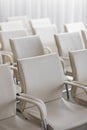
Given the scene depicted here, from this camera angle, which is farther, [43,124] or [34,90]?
[34,90]

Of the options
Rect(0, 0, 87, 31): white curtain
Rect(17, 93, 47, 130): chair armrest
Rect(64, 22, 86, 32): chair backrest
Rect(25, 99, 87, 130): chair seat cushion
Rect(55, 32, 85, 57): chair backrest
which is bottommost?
Rect(25, 99, 87, 130): chair seat cushion

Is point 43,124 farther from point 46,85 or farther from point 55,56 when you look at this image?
point 55,56

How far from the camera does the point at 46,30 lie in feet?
15.5

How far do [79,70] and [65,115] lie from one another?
56 cm

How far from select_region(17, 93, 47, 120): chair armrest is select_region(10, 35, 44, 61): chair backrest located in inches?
48.2

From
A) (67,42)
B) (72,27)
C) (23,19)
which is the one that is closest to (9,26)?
(23,19)

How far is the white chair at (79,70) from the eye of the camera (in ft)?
9.40

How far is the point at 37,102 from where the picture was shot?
7.46ft

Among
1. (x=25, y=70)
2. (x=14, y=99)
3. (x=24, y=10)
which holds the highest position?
(x=24, y=10)

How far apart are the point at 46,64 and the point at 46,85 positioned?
203 millimetres

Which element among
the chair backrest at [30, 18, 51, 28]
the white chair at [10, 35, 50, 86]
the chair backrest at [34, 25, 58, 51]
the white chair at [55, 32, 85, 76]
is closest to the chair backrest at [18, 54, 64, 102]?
the white chair at [10, 35, 50, 86]

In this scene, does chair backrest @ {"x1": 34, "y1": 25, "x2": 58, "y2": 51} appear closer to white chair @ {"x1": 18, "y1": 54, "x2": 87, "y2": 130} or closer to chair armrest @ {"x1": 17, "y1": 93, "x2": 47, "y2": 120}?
white chair @ {"x1": 18, "y1": 54, "x2": 87, "y2": 130}

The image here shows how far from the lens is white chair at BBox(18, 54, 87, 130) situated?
7.98 ft

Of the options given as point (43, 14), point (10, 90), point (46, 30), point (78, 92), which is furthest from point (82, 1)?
point (10, 90)
